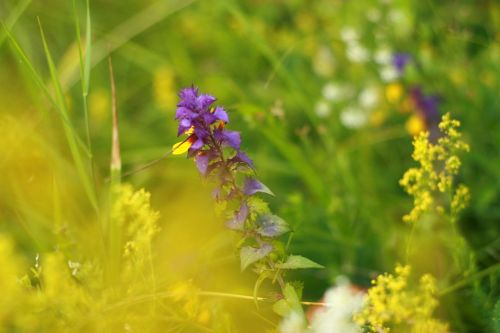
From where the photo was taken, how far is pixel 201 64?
288cm

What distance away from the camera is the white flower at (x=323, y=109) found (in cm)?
235

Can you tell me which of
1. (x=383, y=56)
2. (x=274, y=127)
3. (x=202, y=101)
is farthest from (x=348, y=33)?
(x=202, y=101)

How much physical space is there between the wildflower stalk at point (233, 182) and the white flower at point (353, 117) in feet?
4.08

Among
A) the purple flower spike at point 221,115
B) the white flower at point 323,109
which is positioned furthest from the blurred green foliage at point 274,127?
the purple flower spike at point 221,115

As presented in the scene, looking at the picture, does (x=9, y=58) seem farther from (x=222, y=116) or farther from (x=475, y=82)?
(x=222, y=116)

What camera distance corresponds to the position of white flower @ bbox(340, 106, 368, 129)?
2244mm

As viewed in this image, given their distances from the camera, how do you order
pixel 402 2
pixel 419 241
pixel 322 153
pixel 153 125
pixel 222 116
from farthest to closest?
pixel 153 125 → pixel 402 2 → pixel 322 153 → pixel 419 241 → pixel 222 116

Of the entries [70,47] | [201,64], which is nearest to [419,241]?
[201,64]

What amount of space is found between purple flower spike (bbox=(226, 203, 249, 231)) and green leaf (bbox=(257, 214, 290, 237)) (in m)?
0.03

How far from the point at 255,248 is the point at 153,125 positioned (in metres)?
1.66

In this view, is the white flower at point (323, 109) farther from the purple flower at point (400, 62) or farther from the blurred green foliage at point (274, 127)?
the purple flower at point (400, 62)

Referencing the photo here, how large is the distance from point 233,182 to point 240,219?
0.06 metres

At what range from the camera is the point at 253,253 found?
101 cm

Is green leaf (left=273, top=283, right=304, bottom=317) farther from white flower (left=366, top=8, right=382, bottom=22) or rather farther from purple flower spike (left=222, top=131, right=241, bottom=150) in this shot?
white flower (left=366, top=8, right=382, bottom=22)
